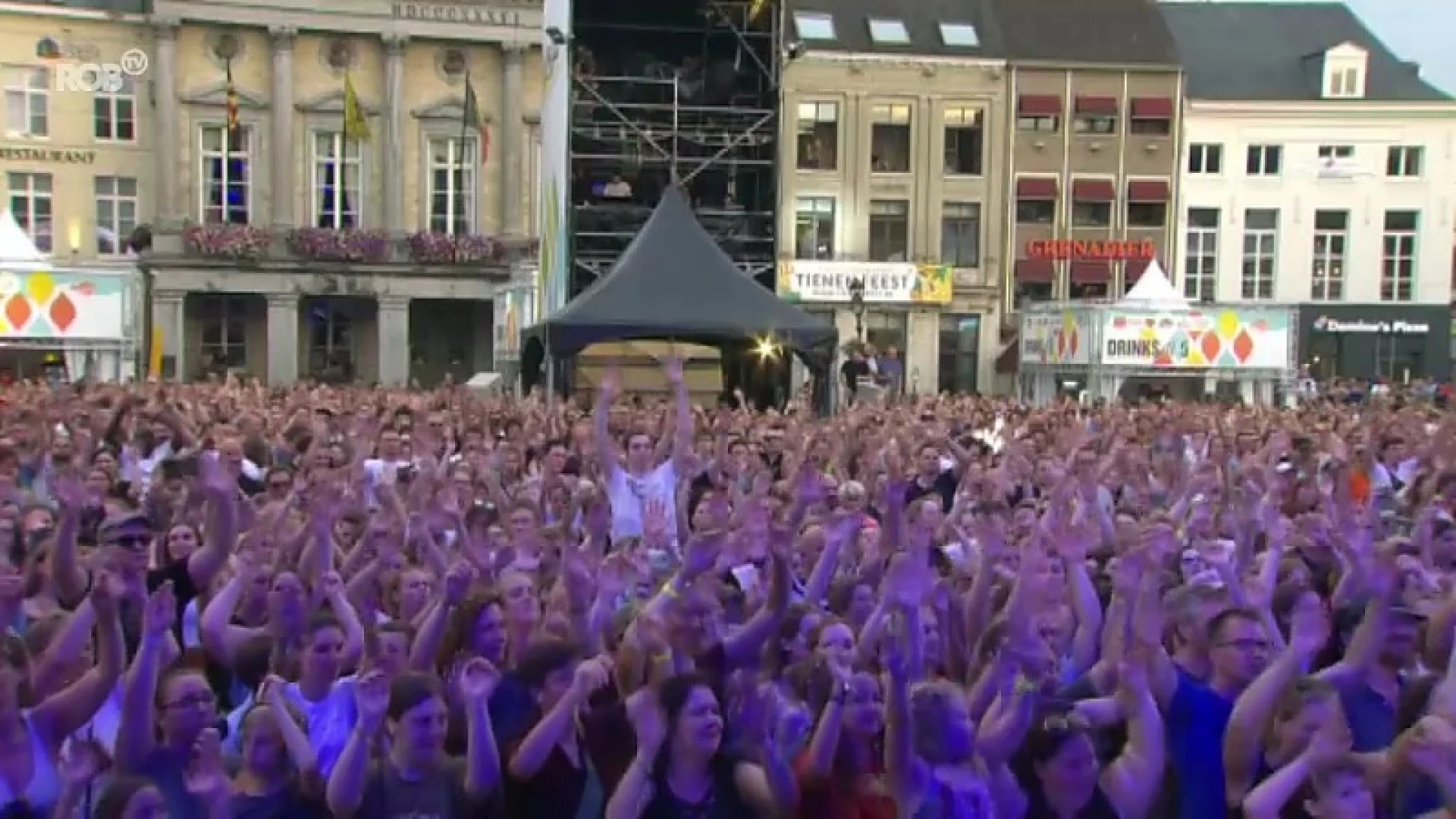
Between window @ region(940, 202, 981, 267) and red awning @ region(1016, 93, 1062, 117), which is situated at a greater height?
red awning @ region(1016, 93, 1062, 117)

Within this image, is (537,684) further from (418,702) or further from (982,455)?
(982,455)

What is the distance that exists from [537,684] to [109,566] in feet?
5.04

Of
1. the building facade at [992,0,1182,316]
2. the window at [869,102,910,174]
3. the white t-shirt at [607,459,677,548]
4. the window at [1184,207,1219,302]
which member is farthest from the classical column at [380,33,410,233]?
the white t-shirt at [607,459,677,548]

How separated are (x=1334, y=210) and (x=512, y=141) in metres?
22.2

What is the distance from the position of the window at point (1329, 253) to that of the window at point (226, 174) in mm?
28321

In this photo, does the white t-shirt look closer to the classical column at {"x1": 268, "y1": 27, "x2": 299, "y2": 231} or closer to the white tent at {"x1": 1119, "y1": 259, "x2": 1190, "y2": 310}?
the white tent at {"x1": 1119, "y1": 259, "x2": 1190, "y2": 310}

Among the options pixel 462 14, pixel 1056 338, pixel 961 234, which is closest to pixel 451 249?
pixel 462 14

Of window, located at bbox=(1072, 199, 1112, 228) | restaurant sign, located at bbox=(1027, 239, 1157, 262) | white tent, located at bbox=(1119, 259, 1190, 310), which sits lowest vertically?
white tent, located at bbox=(1119, 259, 1190, 310)

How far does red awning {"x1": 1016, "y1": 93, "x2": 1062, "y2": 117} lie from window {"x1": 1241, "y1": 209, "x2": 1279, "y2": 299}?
617 centimetres

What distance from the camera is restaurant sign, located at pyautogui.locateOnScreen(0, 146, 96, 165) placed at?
35188mm

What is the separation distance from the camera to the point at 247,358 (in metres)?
36.2

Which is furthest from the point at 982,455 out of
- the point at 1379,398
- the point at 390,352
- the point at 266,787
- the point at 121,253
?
the point at 121,253

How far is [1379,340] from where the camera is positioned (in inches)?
1507

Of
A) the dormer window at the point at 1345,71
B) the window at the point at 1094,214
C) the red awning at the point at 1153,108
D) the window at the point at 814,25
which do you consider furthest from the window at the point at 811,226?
the dormer window at the point at 1345,71
